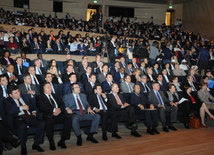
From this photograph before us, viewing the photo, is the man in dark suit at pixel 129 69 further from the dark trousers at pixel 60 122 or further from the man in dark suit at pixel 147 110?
the dark trousers at pixel 60 122

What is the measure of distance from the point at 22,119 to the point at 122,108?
73.9 inches

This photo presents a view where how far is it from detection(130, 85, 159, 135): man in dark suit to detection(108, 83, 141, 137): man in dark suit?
0.25 metres

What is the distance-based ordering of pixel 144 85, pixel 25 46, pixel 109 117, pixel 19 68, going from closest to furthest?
pixel 109 117 → pixel 144 85 → pixel 19 68 → pixel 25 46

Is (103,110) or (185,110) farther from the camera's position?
(185,110)

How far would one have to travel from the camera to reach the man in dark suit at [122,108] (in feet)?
14.7

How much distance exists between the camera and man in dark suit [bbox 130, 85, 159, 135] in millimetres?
4676

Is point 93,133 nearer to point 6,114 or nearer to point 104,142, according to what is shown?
point 104,142

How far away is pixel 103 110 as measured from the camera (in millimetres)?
4418

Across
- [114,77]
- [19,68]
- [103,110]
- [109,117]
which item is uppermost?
[19,68]

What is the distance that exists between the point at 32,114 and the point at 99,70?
10.2ft

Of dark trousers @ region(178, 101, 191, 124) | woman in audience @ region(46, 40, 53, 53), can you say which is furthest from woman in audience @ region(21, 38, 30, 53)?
dark trousers @ region(178, 101, 191, 124)

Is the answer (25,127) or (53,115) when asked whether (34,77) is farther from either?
(25,127)

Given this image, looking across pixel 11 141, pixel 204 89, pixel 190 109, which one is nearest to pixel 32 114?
pixel 11 141

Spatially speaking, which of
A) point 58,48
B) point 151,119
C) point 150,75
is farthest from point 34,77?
point 58,48
